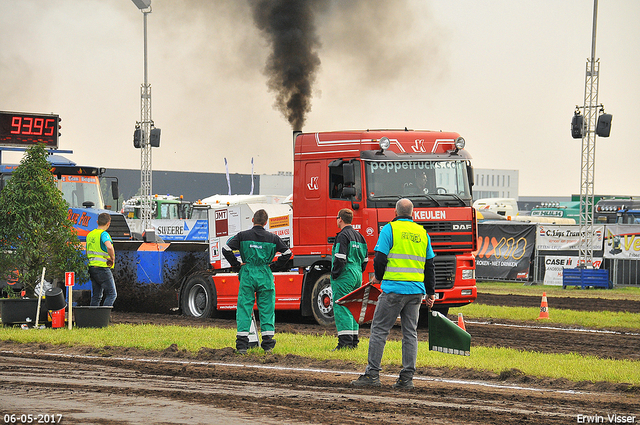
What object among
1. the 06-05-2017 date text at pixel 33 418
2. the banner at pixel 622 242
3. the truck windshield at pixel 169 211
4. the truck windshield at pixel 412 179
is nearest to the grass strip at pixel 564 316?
the truck windshield at pixel 412 179

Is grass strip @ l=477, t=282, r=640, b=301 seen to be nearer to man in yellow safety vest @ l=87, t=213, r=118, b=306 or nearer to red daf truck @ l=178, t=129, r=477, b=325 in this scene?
red daf truck @ l=178, t=129, r=477, b=325

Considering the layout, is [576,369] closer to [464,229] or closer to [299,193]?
[464,229]

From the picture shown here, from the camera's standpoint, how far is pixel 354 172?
13.2 m

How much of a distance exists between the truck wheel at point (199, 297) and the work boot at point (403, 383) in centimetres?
785

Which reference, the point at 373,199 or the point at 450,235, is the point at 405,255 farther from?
the point at 450,235

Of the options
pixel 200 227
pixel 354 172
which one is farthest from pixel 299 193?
pixel 200 227

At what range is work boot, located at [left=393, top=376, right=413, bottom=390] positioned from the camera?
791 cm

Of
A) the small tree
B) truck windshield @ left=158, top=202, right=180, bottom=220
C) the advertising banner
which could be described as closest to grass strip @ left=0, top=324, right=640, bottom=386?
the small tree

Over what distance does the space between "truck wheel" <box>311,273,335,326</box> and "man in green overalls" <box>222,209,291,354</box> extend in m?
3.68

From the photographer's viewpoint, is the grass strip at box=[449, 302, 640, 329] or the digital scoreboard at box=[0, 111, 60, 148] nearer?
the grass strip at box=[449, 302, 640, 329]

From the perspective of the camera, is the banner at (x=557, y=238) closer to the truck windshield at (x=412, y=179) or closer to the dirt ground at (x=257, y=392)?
the truck windshield at (x=412, y=179)

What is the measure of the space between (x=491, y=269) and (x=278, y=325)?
16.5 meters

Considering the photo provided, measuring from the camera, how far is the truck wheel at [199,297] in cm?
1538

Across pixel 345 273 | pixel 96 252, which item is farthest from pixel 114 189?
pixel 345 273
